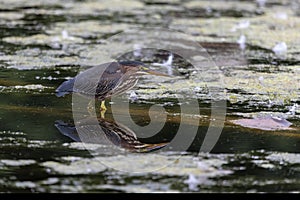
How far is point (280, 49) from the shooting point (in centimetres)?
462

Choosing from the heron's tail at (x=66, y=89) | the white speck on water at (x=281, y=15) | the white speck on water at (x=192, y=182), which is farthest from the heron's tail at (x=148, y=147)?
the white speck on water at (x=281, y=15)

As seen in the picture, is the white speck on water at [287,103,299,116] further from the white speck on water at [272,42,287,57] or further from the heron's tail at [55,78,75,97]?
the white speck on water at [272,42,287,57]

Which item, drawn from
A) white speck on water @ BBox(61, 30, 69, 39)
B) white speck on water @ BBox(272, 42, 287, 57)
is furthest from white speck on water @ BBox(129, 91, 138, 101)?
white speck on water @ BBox(61, 30, 69, 39)

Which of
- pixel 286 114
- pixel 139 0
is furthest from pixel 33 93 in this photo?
pixel 139 0

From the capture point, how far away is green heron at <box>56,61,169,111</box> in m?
3.02

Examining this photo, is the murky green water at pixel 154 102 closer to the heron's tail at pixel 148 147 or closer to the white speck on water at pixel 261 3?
the heron's tail at pixel 148 147

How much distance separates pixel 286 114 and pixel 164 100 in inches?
23.2

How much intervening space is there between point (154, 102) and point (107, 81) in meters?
0.35


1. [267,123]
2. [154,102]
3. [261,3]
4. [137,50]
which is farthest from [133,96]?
[261,3]

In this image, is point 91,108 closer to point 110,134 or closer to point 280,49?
point 110,134
